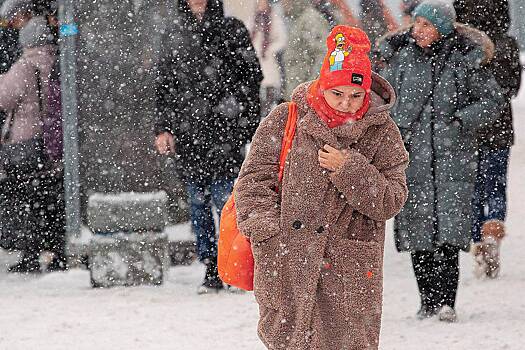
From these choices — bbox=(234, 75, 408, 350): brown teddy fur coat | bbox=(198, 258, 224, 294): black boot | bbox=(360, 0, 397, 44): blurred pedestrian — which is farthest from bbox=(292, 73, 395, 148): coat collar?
bbox=(360, 0, 397, 44): blurred pedestrian

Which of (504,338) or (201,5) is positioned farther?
(201,5)

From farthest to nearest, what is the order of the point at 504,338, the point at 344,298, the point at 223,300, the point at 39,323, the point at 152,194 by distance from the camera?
1. the point at 152,194
2. the point at 223,300
3. the point at 39,323
4. the point at 504,338
5. the point at 344,298

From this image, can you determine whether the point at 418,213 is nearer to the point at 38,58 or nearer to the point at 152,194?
the point at 152,194

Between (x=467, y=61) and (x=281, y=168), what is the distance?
8.87 ft

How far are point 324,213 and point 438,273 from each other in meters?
2.64

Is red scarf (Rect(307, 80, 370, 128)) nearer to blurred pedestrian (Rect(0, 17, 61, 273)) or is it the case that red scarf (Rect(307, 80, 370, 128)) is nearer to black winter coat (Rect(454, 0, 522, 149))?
black winter coat (Rect(454, 0, 522, 149))

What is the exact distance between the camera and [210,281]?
25.8ft

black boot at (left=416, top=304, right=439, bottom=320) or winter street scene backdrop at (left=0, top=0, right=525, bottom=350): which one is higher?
winter street scene backdrop at (left=0, top=0, right=525, bottom=350)

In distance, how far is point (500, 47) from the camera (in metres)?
8.55

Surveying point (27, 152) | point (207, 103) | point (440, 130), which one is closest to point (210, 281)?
point (207, 103)

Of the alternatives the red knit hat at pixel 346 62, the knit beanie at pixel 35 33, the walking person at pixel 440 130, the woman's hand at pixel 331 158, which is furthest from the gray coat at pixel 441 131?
the knit beanie at pixel 35 33

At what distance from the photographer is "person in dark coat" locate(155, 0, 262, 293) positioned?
780 cm

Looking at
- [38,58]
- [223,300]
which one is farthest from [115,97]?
[223,300]

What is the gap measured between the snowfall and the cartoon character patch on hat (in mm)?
2313
